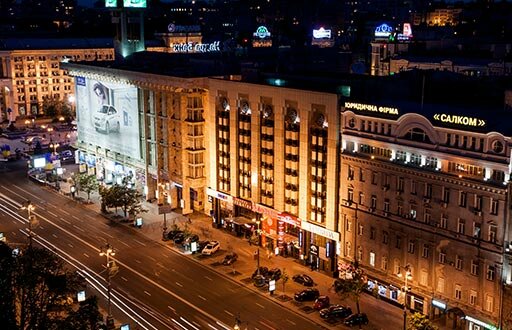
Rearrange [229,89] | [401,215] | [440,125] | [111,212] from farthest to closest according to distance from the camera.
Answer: [111,212], [229,89], [401,215], [440,125]

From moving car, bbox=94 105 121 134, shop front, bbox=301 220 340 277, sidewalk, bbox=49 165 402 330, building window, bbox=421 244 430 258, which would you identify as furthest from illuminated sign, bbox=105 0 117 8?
building window, bbox=421 244 430 258

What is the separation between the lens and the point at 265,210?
115 metres

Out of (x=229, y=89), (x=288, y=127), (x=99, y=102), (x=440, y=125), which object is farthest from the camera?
(x=99, y=102)

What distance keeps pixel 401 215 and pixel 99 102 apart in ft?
308

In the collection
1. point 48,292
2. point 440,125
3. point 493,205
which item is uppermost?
point 440,125

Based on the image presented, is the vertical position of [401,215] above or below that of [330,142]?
below

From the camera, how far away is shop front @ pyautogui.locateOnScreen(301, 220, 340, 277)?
4055 inches

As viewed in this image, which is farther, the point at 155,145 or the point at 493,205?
the point at 155,145

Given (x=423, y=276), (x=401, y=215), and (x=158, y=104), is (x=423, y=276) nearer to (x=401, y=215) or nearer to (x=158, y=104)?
(x=401, y=215)

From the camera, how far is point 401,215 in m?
90.8

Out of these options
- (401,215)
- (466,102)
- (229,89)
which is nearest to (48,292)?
(401,215)

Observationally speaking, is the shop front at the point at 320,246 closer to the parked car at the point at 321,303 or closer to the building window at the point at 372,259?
the building window at the point at 372,259

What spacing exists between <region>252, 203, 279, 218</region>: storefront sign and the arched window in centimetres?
3104

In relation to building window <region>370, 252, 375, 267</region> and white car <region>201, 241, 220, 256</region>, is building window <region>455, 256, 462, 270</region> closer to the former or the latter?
building window <region>370, 252, 375, 267</region>
